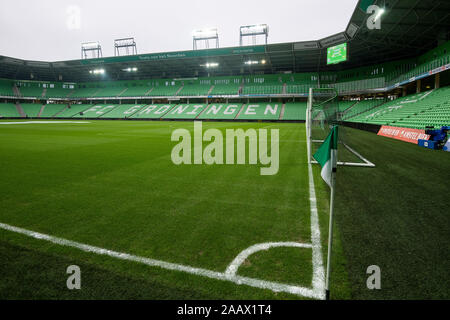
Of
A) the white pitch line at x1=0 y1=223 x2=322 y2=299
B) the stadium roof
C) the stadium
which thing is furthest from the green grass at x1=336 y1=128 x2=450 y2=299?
the stadium roof

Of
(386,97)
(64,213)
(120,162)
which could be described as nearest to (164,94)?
(386,97)

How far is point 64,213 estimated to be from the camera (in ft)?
14.1

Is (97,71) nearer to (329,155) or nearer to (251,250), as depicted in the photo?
(251,250)

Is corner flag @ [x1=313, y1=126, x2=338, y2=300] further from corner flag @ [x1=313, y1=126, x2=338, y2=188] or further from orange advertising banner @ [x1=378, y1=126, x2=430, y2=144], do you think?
orange advertising banner @ [x1=378, y1=126, x2=430, y2=144]

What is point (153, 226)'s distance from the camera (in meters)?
3.81

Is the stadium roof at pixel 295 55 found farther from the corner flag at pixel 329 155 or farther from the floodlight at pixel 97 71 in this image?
the corner flag at pixel 329 155

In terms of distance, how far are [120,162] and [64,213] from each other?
4.72 meters

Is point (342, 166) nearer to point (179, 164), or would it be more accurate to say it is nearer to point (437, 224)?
point (437, 224)

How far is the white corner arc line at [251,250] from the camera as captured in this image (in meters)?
2.74

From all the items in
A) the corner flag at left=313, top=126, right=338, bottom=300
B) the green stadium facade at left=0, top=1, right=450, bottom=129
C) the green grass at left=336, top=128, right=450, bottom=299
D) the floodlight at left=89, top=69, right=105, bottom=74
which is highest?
the floodlight at left=89, top=69, right=105, bottom=74

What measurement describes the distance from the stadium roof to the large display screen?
2.55 feet

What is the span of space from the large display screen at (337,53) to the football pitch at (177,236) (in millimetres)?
35177

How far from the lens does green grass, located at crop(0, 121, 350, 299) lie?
246 centimetres

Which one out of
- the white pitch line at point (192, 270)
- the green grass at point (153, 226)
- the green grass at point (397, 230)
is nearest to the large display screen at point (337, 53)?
the green grass at point (397, 230)
